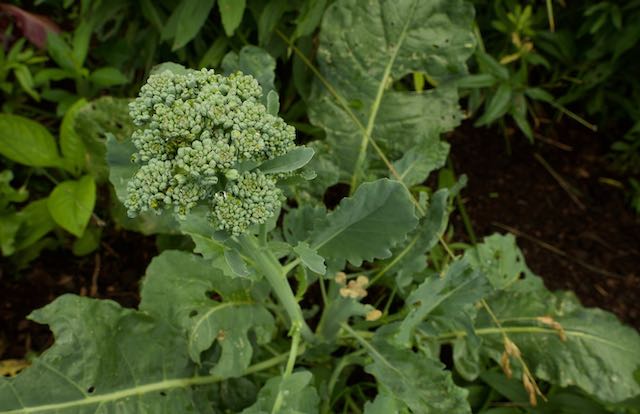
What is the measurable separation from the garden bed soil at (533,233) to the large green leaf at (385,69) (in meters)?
0.64

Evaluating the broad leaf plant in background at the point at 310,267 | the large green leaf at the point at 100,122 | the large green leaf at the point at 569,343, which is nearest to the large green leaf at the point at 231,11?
the broad leaf plant in background at the point at 310,267

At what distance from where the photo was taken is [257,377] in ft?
5.86

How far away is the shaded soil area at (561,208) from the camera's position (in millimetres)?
2432

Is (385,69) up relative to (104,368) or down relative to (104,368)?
up

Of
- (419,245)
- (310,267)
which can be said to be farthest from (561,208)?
(310,267)

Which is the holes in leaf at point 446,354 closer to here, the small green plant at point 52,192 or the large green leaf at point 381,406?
the large green leaf at point 381,406

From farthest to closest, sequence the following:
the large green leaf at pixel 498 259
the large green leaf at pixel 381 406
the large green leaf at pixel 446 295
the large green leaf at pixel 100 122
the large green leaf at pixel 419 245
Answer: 1. the large green leaf at pixel 498 259
2. the large green leaf at pixel 100 122
3. the large green leaf at pixel 419 245
4. the large green leaf at pixel 446 295
5. the large green leaf at pixel 381 406

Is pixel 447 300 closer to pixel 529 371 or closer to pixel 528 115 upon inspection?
pixel 529 371

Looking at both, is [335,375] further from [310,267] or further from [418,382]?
[310,267]

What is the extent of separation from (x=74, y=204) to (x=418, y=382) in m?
1.06

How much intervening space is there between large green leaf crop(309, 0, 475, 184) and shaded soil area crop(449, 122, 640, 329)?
64 cm

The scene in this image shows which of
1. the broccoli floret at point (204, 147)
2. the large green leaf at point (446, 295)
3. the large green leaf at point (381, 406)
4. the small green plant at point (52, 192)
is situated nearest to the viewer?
the broccoli floret at point (204, 147)

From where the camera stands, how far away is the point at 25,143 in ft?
5.98

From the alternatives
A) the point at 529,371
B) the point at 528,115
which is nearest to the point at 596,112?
the point at 528,115
